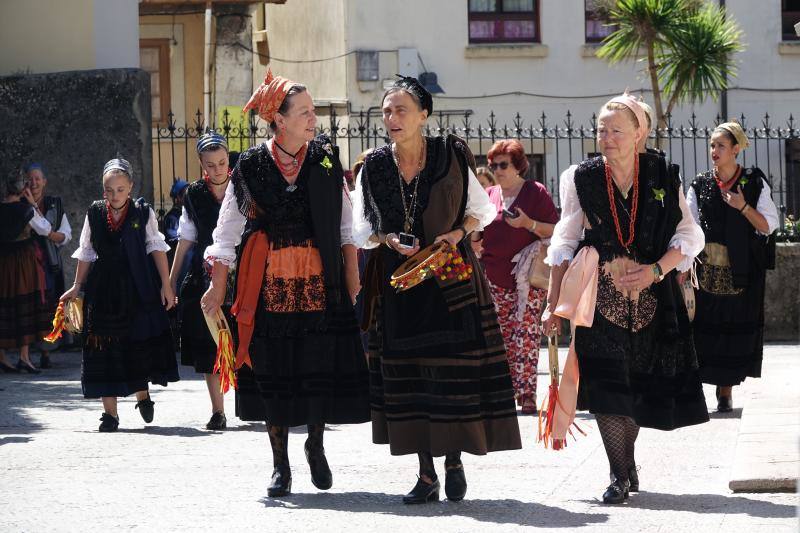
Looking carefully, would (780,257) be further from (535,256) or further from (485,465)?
(485,465)

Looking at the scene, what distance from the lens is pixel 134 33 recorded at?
57.0ft

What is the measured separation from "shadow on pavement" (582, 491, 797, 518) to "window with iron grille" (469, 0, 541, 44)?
19.7 meters

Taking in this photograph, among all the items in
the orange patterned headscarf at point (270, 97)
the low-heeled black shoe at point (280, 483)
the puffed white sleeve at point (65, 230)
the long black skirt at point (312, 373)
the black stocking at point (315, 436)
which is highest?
the orange patterned headscarf at point (270, 97)

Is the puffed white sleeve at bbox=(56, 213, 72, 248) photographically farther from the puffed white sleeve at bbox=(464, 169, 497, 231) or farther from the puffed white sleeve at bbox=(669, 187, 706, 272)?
the puffed white sleeve at bbox=(669, 187, 706, 272)

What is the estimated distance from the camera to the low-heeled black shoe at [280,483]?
299 inches

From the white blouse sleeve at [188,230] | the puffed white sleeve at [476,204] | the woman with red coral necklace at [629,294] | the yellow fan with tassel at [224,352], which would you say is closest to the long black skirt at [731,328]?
the white blouse sleeve at [188,230]

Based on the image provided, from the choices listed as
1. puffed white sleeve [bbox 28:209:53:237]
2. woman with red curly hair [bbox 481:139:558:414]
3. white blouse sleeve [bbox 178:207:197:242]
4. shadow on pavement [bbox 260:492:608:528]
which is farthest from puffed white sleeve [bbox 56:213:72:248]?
Result: shadow on pavement [bbox 260:492:608:528]

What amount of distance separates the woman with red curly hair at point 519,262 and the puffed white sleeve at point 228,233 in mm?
3573

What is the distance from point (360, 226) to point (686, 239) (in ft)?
4.90

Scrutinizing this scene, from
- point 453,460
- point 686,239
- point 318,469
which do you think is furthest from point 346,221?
point 686,239

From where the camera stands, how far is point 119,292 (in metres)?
10.7

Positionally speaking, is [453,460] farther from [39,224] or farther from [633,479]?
[39,224]

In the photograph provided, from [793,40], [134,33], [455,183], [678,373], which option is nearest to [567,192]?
[455,183]

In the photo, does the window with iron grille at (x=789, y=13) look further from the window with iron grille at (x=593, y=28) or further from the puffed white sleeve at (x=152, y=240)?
the puffed white sleeve at (x=152, y=240)
